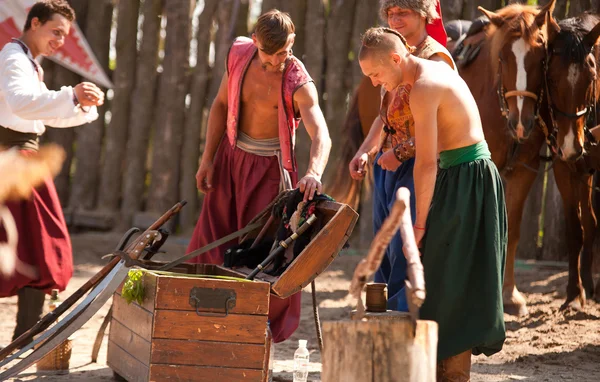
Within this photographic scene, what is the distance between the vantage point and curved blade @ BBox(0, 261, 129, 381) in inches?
135

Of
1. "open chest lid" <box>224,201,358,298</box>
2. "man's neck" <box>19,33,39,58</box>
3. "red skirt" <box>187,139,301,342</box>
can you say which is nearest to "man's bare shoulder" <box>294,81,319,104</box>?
"red skirt" <box>187,139,301,342</box>

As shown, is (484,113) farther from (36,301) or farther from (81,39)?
(81,39)

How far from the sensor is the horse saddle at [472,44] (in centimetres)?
615

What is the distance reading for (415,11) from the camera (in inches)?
156

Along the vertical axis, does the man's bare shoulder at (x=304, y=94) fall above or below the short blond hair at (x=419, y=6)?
below

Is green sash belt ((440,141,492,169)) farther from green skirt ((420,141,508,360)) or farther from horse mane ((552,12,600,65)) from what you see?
horse mane ((552,12,600,65))

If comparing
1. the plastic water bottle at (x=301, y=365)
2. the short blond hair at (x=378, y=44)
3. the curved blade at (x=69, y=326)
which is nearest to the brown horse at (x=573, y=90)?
the plastic water bottle at (x=301, y=365)

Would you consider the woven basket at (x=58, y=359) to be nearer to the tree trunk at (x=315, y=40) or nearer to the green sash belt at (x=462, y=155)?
the green sash belt at (x=462, y=155)

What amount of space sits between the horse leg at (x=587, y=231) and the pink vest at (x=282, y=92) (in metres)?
2.79

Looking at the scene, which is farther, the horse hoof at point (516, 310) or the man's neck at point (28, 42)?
the horse hoof at point (516, 310)

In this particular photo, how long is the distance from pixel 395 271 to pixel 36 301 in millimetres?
2104

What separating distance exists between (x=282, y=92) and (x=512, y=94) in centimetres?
194

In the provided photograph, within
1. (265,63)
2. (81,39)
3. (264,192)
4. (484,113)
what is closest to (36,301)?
(264,192)

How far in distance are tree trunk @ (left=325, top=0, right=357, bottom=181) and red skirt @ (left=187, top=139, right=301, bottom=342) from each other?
3622 millimetres
